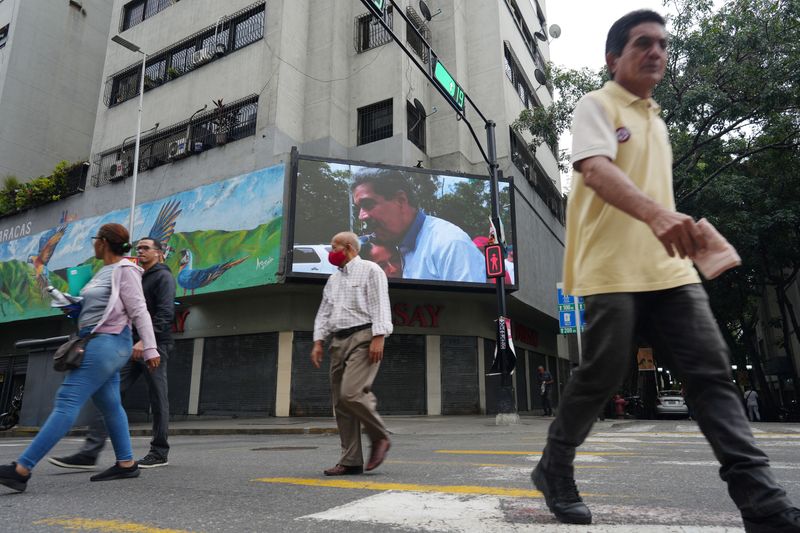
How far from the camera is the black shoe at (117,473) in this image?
3725 mm

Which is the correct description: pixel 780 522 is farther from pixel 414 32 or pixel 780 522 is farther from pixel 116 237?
pixel 414 32

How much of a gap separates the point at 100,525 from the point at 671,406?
31785mm

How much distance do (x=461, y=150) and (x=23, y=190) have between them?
19765 millimetres

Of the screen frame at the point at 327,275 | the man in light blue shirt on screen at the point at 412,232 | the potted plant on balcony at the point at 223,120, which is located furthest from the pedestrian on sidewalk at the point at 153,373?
the potted plant on balcony at the point at 223,120

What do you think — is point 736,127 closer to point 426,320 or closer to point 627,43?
point 426,320

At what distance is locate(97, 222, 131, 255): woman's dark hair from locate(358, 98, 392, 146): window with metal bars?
52.4ft

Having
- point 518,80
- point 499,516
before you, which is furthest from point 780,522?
point 518,80

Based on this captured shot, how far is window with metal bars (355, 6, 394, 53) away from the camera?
20.5 meters

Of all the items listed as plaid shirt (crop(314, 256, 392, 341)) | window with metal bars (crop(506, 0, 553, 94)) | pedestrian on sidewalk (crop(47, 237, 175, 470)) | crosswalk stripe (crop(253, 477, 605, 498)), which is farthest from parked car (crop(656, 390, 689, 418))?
crosswalk stripe (crop(253, 477, 605, 498))

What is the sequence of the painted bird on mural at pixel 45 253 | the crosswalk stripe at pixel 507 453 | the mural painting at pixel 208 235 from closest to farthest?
1. the crosswalk stripe at pixel 507 453
2. the mural painting at pixel 208 235
3. the painted bird on mural at pixel 45 253

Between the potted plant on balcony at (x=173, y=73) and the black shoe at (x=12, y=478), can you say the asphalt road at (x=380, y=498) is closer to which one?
the black shoe at (x=12, y=478)

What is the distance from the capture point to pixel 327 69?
20391 millimetres

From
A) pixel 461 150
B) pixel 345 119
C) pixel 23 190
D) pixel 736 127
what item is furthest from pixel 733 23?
pixel 23 190

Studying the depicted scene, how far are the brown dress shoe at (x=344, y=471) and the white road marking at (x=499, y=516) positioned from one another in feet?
3.51
